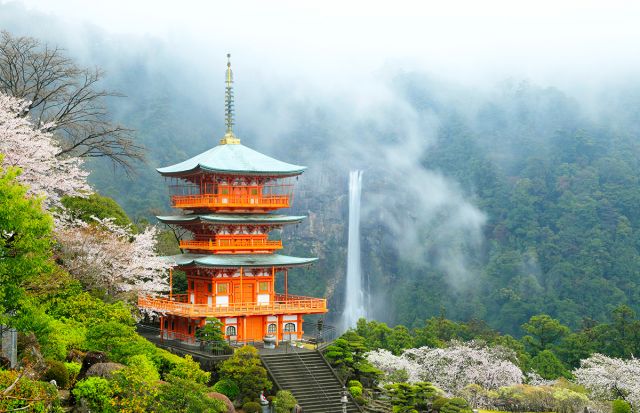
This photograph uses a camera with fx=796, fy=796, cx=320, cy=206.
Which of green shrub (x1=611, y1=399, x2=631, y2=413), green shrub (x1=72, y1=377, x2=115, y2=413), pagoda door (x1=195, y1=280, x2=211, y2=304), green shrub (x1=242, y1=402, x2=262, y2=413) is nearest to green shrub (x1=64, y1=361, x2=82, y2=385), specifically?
green shrub (x1=72, y1=377, x2=115, y2=413)

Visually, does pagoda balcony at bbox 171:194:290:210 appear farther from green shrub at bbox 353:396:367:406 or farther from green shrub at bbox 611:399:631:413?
green shrub at bbox 611:399:631:413

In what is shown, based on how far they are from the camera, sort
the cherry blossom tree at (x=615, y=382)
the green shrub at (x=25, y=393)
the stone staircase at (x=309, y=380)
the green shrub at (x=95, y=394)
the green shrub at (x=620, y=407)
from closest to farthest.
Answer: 1. the green shrub at (x=25, y=393)
2. the green shrub at (x=95, y=394)
3. the stone staircase at (x=309, y=380)
4. the green shrub at (x=620, y=407)
5. the cherry blossom tree at (x=615, y=382)

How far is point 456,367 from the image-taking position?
34125 mm

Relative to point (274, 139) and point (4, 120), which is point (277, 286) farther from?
point (4, 120)

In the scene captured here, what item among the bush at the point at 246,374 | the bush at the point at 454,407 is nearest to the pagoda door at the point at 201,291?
the bush at the point at 246,374

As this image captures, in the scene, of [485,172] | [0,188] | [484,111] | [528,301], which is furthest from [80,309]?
[484,111]

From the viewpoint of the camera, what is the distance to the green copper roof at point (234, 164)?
3412 cm

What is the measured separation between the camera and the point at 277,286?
291 ft

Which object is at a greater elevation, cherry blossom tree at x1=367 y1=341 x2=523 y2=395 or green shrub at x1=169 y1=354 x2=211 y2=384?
green shrub at x1=169 y1=354 x2=211 y2=384

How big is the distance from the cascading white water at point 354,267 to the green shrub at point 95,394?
190 ft

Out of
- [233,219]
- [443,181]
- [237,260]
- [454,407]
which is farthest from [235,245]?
[443,181]

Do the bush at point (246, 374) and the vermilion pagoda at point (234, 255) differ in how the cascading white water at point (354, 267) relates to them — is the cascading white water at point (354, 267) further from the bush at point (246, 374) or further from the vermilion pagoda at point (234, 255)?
the bush at point (246, 374)

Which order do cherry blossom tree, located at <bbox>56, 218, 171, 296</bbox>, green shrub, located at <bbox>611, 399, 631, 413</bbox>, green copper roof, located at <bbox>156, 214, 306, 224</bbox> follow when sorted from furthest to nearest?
green copper roof, located at <bbox>156, 214, 306, 224</bbox>, green shrub, located at <bbox>611, 399, 631, 413</bbox>, cherry blossom tree, located at <bbox>56, 218, 171, 296</bbox>

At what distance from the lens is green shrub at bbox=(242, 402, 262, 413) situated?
27212 mm
